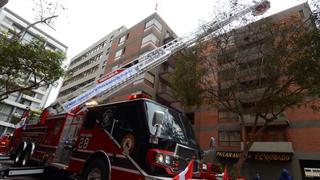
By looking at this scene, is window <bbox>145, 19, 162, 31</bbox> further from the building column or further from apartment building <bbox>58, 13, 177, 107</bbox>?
the building column

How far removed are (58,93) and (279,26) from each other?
5485 centimetres

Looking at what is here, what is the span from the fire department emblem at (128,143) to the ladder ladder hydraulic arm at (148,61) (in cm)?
367

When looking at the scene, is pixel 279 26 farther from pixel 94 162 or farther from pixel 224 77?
pixel 94 162

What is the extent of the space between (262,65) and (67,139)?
10.4 metres

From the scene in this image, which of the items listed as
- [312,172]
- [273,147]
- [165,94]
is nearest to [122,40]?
[165,94]

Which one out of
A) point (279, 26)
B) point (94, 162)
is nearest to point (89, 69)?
point (279, 26)

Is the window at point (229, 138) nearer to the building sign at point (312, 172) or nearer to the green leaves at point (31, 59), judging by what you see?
the building sign at point (312, 172)

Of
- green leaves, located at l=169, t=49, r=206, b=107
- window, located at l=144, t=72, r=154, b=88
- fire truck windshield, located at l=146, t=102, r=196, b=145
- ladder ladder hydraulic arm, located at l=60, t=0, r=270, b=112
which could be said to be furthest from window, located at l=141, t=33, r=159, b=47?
fire truck windshield, located at l=146, t=102, r=196, b=145

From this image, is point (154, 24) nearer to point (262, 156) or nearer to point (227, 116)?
point (227, 116)

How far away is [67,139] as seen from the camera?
7.54 metres

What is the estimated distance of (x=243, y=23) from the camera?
13.5 metres

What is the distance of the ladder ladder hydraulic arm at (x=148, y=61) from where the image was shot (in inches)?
352

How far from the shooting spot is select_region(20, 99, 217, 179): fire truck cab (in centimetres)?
487

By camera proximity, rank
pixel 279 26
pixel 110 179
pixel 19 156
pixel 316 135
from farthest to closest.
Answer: pixel 316 135 → pixel 279 26 → pixel 19 156 → pixel 110 179
